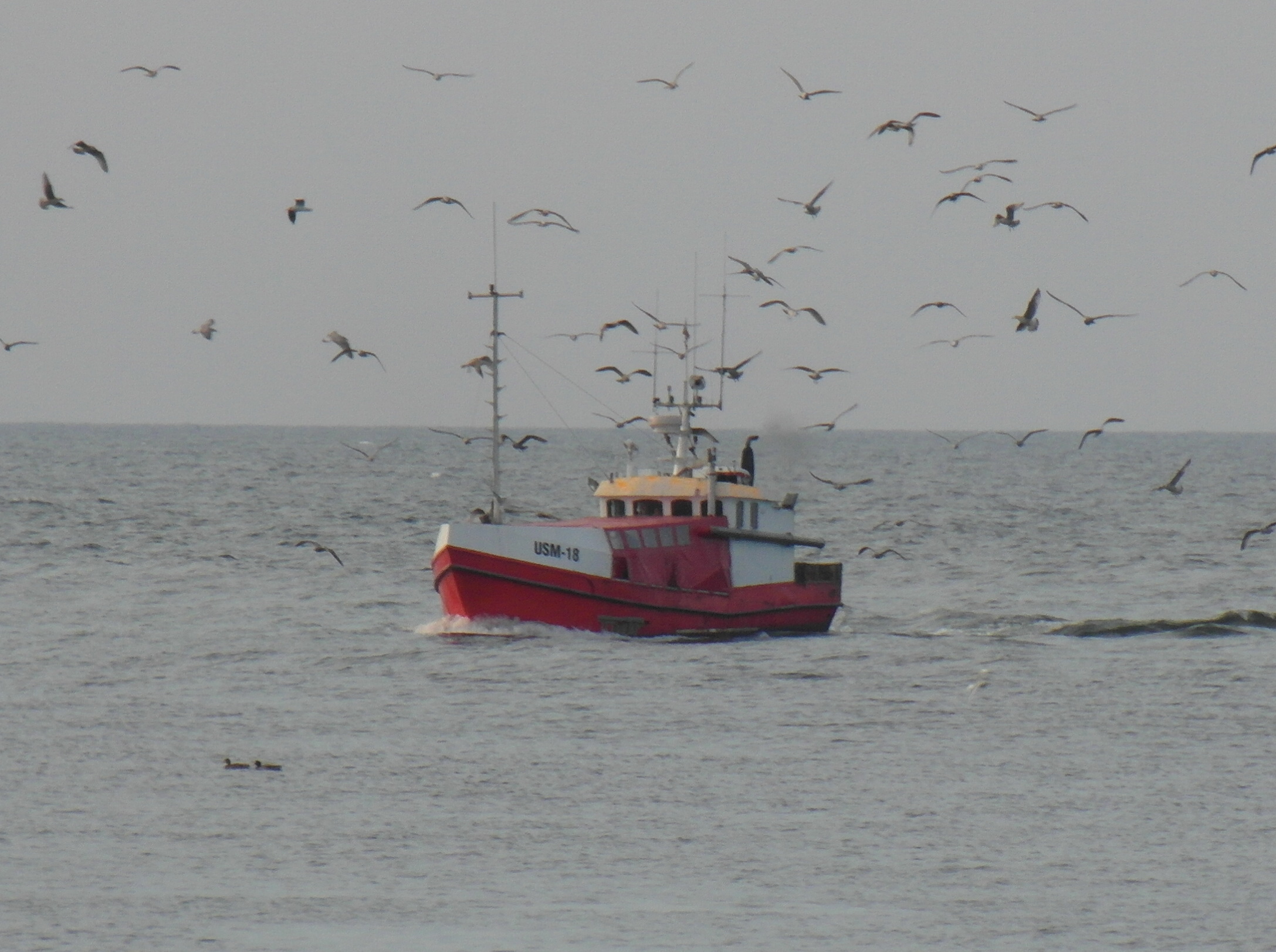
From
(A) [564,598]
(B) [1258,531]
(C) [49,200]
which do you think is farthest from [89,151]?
(B) [1258,531]

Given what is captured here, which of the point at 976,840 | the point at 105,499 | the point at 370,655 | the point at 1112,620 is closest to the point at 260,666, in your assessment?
the point at 370,655

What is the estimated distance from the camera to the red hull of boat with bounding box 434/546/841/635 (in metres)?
36.5

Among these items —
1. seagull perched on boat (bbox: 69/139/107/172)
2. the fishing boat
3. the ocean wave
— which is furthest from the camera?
the ocean wave

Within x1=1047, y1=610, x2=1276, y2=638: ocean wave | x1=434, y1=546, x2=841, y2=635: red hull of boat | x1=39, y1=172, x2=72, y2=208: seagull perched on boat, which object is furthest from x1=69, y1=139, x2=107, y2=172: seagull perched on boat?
x1=1047, y1=610, x2=1276, y2=638: ocean wave

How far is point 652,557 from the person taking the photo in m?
37.1

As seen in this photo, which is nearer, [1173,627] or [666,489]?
[666,489]

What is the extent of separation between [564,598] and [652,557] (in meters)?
1.96

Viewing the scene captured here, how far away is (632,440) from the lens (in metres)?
A: 39.7

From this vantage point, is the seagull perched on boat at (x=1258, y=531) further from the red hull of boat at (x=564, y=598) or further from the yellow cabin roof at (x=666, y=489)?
the red hull of boat at (x=564, y=598)

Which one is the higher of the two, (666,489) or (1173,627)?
(666,489)

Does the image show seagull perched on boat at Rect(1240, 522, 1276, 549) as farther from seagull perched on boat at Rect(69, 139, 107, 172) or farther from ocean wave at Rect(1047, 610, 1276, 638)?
seagull perched on boat at Rect(69, 139, 107, 172)

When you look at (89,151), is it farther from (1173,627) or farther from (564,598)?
(1173,627)

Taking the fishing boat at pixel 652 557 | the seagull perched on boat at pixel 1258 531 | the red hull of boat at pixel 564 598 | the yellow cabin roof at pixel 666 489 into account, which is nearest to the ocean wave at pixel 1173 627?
the seagull perched on boat at pixel 1258 531

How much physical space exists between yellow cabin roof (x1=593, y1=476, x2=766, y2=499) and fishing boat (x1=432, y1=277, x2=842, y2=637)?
0.08ft
